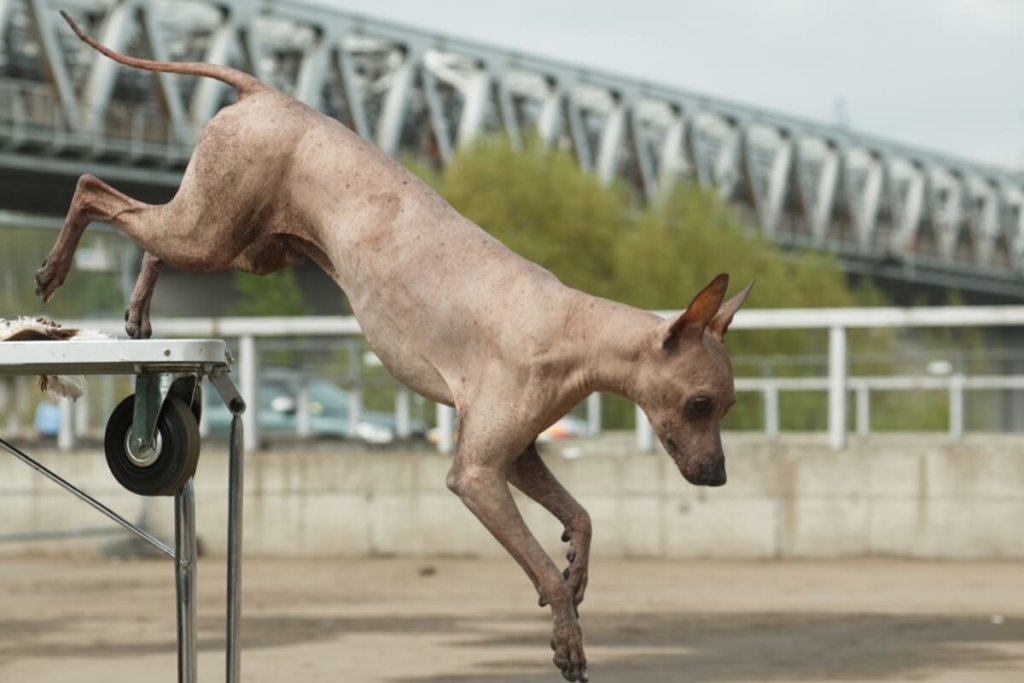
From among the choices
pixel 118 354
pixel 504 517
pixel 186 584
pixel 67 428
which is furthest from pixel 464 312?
pixel 67 428

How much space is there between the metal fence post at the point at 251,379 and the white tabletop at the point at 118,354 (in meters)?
11.2

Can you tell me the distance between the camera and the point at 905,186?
101 metres

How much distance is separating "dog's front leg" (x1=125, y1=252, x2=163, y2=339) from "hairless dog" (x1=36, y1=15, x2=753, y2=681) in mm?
216

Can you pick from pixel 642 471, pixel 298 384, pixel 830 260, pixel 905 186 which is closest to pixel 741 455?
pixel 642 471

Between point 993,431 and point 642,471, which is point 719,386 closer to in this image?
point 642,471

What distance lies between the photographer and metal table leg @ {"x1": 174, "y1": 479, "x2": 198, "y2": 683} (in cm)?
577

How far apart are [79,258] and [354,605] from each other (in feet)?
Answer: 31.8

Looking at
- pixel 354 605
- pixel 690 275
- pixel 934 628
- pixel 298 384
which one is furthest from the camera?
pixel 690 275

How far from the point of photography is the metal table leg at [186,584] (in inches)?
227

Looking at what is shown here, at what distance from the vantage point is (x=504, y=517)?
17.3 ft

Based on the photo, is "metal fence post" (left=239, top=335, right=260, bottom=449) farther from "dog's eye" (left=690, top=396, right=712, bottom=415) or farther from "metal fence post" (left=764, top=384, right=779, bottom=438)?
"dog's eye" (left=690, top=396, right=712, bottom=415)

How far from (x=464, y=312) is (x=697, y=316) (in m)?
0.59

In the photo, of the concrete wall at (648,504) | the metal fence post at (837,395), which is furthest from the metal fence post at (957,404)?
the metal fence post at (837,395)

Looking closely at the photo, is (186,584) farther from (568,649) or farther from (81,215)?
(568,649)
